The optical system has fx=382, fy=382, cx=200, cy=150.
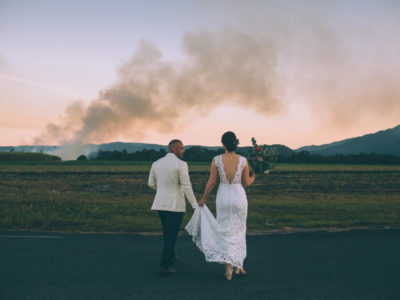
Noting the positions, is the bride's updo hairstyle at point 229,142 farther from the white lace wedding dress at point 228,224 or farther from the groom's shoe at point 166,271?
the groom's shoe at point 166,271

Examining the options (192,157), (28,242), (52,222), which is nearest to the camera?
(28,242)

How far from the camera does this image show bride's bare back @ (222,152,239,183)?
20.4 ft

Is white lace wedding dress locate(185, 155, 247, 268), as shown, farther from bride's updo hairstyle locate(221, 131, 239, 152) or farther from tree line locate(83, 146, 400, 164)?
tree line locate(83, 146, 400, 164)

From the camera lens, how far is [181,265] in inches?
269

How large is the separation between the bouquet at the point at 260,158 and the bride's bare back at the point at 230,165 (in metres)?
0.96

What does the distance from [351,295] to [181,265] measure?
292cm

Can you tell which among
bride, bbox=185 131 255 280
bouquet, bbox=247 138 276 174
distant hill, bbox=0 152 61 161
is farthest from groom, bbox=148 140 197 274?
distant hill, bbox=0 152 61 161

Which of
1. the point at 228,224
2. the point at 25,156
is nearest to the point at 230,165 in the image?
the point at 228,224

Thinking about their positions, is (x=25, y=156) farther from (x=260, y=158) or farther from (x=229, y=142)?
(x=229, y=142)

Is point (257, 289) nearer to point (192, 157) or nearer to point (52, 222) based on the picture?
point (52, 222)

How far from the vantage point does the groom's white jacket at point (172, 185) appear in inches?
251

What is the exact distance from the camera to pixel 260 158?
719 cm

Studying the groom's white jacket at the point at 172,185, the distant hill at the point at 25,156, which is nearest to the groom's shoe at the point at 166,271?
the groom's white jacket at the point at 172,185

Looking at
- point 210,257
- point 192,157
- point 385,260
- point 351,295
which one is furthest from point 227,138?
point 192,157
